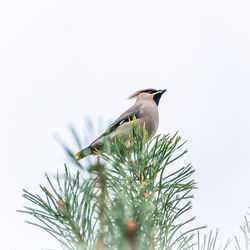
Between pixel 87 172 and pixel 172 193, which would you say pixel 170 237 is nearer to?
pixel 172 193

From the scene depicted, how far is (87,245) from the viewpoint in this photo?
4.50 ft

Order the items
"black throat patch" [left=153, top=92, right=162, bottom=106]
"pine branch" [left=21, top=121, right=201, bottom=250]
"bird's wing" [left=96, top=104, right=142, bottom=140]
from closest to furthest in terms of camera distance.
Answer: "pine branch" [left=21, top=121, right=201, bottom=250] < "bird's wing" [left=96, top=104, right=142, bottom=140] < "black throat patch" [left=153, top=92, right=162, bottom=106]

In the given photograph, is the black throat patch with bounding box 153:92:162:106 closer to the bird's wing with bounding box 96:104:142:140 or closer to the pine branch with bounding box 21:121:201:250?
the bird's wing with bounding box 96:104:142:140

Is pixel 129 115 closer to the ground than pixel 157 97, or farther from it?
closer to the ground

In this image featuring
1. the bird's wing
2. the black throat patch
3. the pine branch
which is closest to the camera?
the pine branch

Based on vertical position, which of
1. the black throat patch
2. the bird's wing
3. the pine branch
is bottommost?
the pine branch

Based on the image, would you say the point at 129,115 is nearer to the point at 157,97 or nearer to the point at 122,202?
the point at 157,97

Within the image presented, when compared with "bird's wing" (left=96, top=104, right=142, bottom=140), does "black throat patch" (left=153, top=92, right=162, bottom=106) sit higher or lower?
higher

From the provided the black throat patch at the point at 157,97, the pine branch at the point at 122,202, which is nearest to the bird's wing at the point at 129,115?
the black throat patch at the point at 157,97

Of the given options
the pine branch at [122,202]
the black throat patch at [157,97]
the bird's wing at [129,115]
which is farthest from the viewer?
the black throat patch at [157,97]

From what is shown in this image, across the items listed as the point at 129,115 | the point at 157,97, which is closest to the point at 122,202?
the point at 129,115

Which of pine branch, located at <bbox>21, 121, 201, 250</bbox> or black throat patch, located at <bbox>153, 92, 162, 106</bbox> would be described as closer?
pine branch, located at <bbox>21, 121, 201, 250</bbox>

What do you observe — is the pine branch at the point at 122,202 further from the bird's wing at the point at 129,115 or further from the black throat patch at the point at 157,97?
the black throat patch at the point at 157,97

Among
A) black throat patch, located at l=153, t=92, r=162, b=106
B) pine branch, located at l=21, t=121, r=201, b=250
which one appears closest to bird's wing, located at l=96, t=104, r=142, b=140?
black throat patch, located at l=153, t=92, r=162, b=106
